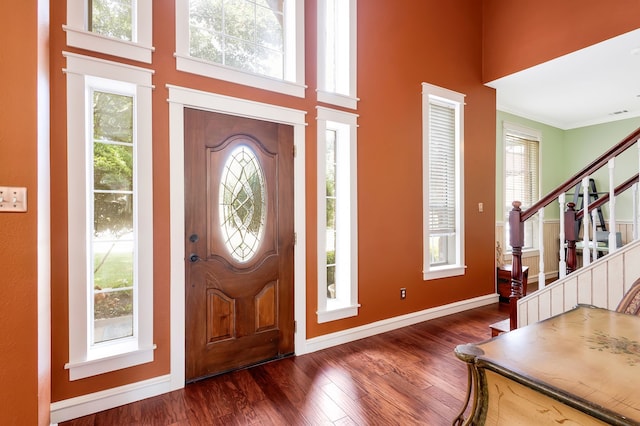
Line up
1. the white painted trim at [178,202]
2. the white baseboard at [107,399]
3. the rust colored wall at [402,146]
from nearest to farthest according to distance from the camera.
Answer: the white baseboard at [107,399] < the white painted trim at [178,202] < the rust colored wall at [402,146]

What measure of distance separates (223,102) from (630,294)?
3.00 m

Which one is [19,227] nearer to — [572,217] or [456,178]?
[572,217]

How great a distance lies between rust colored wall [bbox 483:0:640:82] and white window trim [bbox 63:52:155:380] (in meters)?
4.03

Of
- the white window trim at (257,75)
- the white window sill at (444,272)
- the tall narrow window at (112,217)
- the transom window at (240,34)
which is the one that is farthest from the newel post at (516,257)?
the tall narrow window at (112,217)

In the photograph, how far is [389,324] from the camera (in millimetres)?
3359

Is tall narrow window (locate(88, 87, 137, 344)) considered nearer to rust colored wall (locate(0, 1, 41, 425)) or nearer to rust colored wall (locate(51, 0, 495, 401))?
rust colored wall (locate(51, 0, 495, 401))

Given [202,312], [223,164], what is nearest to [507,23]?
[223,164]

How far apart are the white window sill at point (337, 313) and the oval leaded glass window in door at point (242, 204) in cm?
91

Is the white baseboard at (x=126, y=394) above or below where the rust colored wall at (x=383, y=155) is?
below

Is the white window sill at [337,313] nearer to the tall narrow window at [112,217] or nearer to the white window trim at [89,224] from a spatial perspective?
the white window trim at [89,224]

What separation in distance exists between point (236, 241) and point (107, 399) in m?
1.32

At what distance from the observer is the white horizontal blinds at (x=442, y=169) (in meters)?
3.84

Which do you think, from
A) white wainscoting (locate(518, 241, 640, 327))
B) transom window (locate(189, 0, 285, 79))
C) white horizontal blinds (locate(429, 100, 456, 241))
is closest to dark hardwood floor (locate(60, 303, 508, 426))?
white wainscoting (locate(518, 241, 640, 327))

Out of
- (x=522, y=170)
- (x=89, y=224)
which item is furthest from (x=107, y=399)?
(x=522, y=170)
